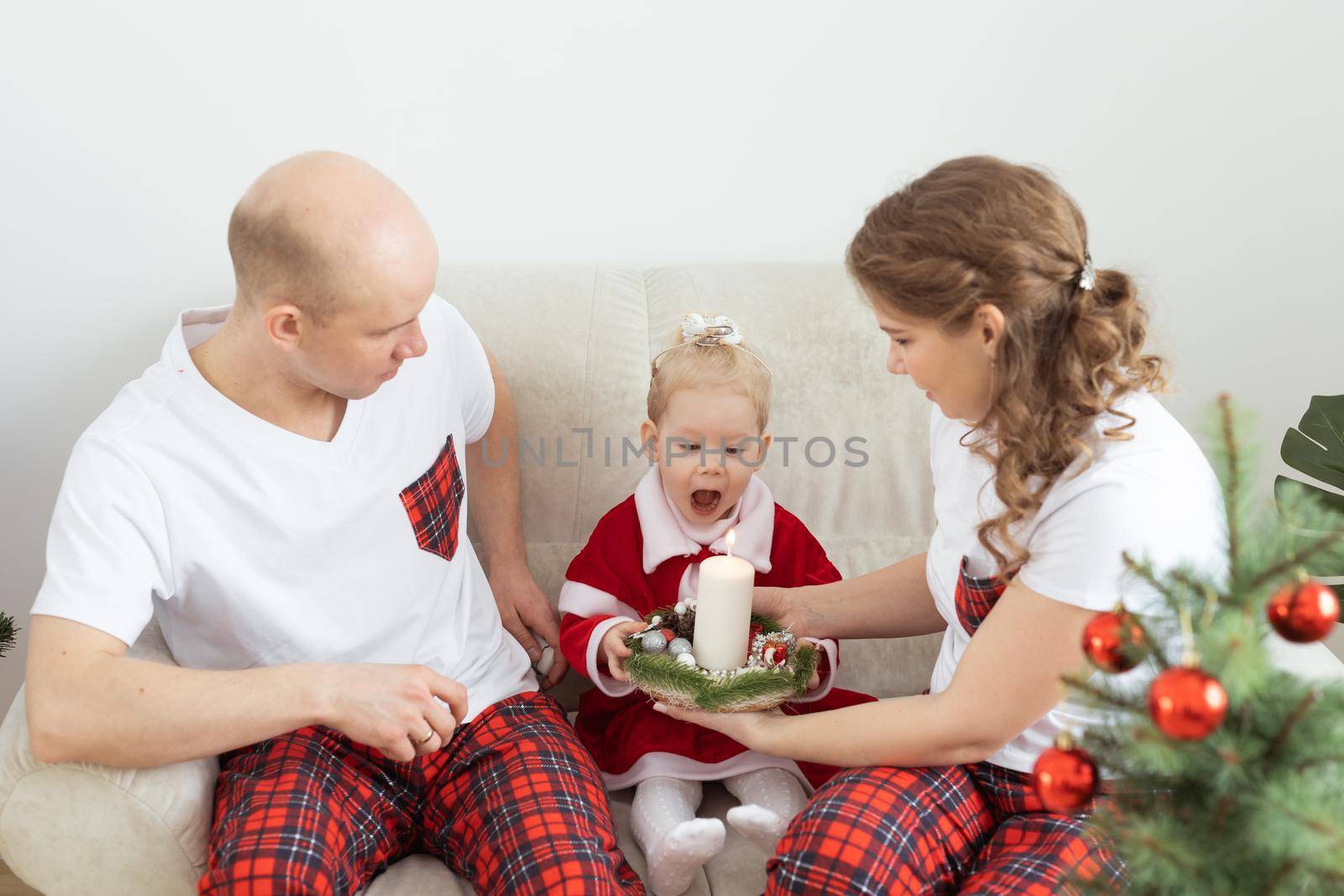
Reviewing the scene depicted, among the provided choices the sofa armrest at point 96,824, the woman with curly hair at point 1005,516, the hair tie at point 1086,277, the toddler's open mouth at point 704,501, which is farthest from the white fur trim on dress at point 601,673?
the hair tie at point 1086,277

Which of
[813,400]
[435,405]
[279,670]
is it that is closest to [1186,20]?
[813,400]

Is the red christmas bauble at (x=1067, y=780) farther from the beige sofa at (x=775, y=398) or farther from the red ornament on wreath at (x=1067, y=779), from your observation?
the beige sofa at (x=775, y=398)

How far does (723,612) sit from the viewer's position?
1.48 metres

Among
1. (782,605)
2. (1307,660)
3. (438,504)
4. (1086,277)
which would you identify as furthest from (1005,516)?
(438,504)

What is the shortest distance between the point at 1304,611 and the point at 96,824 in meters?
1.35

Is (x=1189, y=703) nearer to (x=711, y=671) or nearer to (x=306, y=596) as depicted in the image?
(x=711, y=671)

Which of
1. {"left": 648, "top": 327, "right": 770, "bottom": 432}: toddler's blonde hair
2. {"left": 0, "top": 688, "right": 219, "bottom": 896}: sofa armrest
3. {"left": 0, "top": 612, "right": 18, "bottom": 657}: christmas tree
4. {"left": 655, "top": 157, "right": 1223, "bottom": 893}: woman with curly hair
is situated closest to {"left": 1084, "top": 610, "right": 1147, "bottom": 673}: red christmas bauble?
{"left": 655, "top": 157, "right": 1223, "bottom": 893}: woman with curly hair

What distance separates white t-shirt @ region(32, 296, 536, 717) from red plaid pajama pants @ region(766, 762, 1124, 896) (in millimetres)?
A: 577

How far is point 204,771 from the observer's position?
1.49 m

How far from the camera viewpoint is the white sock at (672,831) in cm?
152

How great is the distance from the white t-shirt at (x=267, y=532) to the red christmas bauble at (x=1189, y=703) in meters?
1.15

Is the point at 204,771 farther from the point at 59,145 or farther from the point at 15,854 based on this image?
the point at 59,145

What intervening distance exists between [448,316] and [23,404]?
991mm

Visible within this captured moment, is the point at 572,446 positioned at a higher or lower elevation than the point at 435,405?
lower
